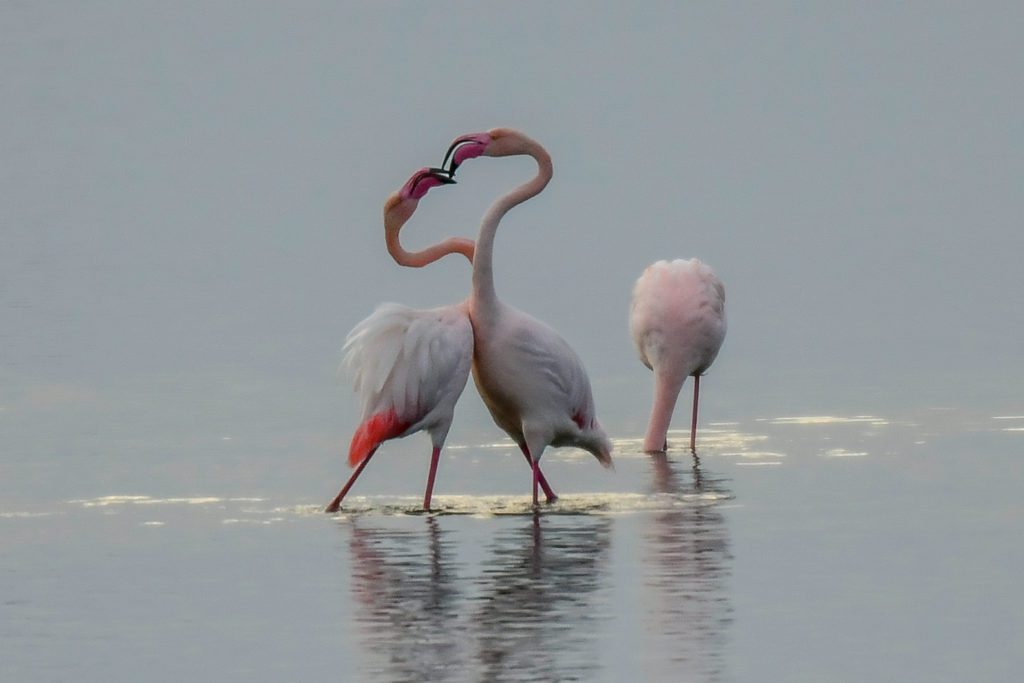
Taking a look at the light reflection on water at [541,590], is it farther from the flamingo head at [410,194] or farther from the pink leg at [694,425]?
the pink leg at [694,425]

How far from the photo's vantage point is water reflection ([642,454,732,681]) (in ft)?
31.9

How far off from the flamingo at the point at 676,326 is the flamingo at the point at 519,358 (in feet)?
8.38

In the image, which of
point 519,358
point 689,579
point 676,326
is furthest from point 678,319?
point 689,579

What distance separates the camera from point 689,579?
37.3 feet

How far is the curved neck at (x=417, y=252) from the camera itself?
1425 cm

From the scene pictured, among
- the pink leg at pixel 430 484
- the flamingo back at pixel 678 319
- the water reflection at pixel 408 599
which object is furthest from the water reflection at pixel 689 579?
the flamingo back at pixel 678 319

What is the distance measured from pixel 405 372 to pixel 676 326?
162 inches

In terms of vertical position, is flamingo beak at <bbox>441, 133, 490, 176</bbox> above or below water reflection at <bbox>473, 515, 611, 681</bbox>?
above

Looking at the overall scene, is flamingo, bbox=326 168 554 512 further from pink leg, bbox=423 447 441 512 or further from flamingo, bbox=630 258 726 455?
flamingo, bbox=630 258 726 455

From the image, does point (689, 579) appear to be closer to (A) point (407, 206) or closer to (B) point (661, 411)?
(A) point (407, 206)

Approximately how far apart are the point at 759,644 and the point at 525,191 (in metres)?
5.06

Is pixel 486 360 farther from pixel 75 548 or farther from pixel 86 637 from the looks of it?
pixel 86 637

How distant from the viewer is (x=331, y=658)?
975 centimetres

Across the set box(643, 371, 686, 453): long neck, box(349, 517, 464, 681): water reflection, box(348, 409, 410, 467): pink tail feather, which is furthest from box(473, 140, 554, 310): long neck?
box(643, 371, 686, 453): long neck
